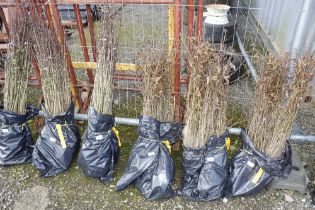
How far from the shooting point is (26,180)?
3.22m

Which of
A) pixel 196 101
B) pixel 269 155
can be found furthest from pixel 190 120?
pixel 269 155

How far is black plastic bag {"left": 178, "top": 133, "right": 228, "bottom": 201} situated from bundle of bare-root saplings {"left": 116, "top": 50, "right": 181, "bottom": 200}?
0.66 feet

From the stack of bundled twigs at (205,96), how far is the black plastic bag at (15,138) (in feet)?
5.55

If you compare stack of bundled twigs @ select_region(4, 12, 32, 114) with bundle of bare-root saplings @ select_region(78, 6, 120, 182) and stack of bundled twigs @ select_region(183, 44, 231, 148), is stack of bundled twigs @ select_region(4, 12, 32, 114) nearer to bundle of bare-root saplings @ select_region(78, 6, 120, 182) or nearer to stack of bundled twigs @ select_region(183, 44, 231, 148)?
bundle of bare-root saplings @ select_region(78, 6, 120, 182)

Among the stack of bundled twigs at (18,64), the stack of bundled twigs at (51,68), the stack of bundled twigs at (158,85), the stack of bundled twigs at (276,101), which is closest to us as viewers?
the stack of bundled twigs at (276,101)

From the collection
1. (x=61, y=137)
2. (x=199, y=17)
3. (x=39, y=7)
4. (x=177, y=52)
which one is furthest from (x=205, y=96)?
(x=39, y=7)

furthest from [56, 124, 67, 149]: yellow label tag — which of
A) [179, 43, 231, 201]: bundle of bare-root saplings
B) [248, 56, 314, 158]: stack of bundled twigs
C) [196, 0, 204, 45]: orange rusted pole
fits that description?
[248, 56, 314, 158]: stack of bundled twigs

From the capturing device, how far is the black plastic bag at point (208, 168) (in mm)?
2885

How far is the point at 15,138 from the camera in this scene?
3270 mm

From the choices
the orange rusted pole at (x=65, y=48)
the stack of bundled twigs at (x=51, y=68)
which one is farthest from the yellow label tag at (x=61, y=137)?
the orange rusted pole at (x=65, y=48)

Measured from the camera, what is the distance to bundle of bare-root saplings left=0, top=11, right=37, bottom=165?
3.09m

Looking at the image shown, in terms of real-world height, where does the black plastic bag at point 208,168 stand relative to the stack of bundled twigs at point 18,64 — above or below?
below

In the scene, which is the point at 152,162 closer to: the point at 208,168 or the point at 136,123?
the point at 208,168

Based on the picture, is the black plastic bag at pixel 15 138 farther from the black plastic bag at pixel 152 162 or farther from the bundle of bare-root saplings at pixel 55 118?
the black plastic bag at pixel 152 162
